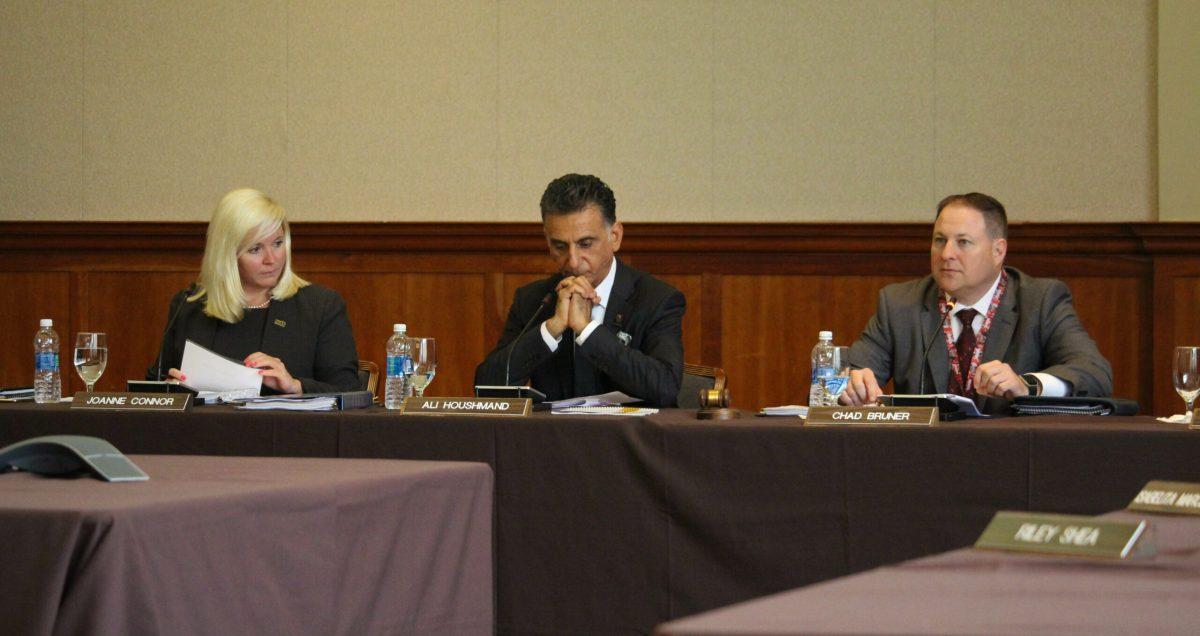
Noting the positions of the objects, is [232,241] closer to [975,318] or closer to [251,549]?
[975,318]

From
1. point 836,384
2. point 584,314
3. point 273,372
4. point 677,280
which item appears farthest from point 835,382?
point 677,280

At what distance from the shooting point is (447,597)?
1.96 meters

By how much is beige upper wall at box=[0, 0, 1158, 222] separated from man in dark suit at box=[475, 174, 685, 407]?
1677 mm

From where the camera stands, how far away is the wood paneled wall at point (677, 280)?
5051 mm

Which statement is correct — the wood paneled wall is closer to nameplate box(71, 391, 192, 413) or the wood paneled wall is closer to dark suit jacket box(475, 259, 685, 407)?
dark suit jacket box(475, 259, 685, 407)

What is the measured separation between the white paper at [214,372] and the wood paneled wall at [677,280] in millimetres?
2009

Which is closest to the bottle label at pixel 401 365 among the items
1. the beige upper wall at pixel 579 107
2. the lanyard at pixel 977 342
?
the lanyard at pixel 977 342

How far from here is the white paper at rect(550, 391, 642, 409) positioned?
10.2ft

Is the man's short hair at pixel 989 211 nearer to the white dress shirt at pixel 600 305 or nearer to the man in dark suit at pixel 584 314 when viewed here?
the man in dark suit at pixel 584 314

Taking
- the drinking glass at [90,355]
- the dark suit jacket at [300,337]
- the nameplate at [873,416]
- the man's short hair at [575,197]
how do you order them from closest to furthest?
the nameplate at [873,416] < the drinking glass at [90,355] < the man's short hair at [575,197] < the dark suit jacket at [300,337]

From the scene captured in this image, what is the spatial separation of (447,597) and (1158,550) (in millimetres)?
1096

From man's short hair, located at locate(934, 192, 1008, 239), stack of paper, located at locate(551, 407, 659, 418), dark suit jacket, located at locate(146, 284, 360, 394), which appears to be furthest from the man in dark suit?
man's short hair, located at locate(934, 192, 1008, 239)

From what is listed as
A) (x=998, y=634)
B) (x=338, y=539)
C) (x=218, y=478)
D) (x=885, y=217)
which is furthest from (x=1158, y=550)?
(x=885, y=217)

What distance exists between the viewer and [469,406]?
293 cm
